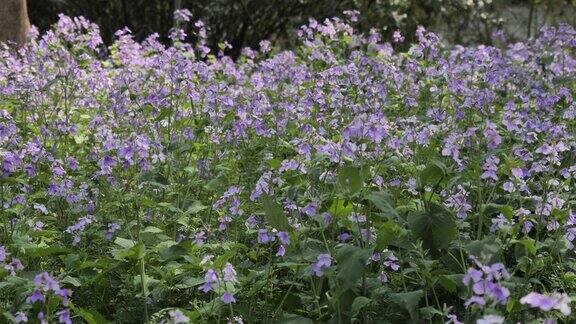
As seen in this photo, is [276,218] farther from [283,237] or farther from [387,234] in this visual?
[387,234]

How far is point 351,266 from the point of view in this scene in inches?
99.7

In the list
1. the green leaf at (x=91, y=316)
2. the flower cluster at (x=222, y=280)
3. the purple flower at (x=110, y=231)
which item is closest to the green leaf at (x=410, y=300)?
the flower cluster at (x=222, y=280)

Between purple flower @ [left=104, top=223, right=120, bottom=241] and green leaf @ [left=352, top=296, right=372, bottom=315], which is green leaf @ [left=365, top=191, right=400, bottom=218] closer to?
green leaf @ [left=352, top=296, right=372, bottom=315]

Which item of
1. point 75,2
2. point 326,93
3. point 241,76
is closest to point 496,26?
point 75,2

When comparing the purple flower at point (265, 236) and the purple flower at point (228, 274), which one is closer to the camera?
the purple flower at point (228, 274)

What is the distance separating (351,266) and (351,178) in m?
0.28

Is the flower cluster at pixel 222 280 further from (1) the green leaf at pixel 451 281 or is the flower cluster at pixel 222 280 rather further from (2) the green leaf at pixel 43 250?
(2) the green leaf at pixel 43 250

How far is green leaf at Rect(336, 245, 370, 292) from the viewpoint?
252 cm

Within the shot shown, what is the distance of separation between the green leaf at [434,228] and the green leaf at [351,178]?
196 millimetres

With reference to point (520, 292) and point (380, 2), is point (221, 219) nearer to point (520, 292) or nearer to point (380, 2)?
point (520, 292)

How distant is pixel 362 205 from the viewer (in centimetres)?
306

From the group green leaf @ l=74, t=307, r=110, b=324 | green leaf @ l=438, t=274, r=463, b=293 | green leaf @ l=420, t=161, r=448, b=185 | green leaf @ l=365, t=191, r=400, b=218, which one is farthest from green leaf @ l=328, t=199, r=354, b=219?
green leaf @ l=74, t=307, r=110, b=324

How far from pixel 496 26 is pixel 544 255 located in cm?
863

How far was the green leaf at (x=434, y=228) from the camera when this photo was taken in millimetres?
2645
